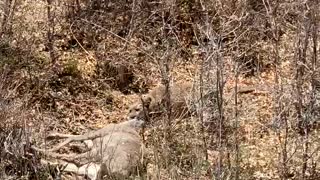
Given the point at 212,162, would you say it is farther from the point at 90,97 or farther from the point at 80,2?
the point at 80,2

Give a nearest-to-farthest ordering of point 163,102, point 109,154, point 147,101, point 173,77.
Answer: point 109,154
point 163,102
point 147,101
point 173,77

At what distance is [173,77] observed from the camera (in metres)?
7.48

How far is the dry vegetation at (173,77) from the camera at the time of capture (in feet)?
17.6

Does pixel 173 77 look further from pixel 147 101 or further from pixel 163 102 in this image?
pixel 163 102

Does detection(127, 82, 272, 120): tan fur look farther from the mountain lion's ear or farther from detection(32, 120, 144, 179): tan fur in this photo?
detection(32, 120, 144, 179): tan fur

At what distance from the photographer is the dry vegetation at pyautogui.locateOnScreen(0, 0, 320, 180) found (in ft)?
17.6

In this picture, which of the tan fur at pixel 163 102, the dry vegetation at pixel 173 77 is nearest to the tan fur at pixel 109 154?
the dry vegetation at pixel 173 77

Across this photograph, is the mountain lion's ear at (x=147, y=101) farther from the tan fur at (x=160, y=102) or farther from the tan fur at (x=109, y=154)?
the tan fur at (x=109, y=154)

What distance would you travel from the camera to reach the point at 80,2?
8.73 m

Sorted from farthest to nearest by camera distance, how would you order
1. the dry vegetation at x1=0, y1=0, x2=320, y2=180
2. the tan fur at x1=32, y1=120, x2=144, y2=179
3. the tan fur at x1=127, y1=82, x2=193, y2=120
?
the tan fur at x1=127, y1=82, x2=193, y2=120
the dry vegetation at x1=0, y1=0, x2=320, y2=180
the tan fur at x1=32, y1=120, x2=144, y2=179

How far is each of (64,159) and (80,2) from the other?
12.3 ft

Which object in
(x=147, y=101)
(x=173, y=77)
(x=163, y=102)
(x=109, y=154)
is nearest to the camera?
(x=109, y=154)

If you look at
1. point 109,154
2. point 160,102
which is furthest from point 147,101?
point 109,154

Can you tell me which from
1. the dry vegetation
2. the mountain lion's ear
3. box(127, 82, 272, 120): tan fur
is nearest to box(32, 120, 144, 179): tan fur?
the dry vegetation
